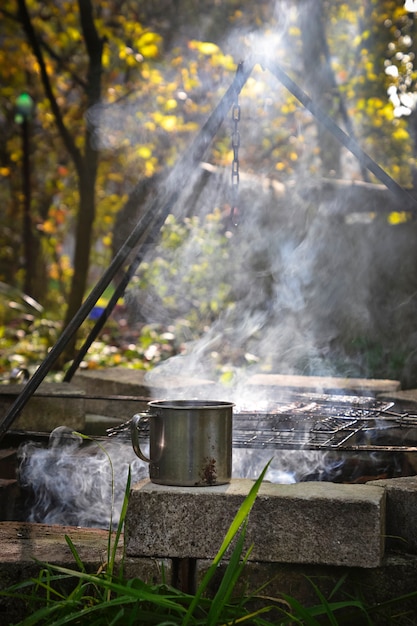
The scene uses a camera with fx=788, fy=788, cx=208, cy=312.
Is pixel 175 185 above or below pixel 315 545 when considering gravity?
above

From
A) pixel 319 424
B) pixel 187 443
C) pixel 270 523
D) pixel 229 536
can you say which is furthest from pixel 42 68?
pixel 229 536

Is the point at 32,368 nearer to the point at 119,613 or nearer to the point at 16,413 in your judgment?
the point at 16,413

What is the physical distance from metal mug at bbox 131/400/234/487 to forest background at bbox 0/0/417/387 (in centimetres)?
404

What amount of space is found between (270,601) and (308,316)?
223 inches

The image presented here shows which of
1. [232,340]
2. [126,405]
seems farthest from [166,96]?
[126,405]

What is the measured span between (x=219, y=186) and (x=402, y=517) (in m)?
7.97

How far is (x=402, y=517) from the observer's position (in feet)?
9.25

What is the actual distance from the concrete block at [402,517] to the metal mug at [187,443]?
Answer: 623 mm

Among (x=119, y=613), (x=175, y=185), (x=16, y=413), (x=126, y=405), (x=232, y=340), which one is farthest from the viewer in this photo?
(x=232, y=340)

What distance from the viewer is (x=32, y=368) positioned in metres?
8.99

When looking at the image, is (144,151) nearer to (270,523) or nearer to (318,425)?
(318,425)

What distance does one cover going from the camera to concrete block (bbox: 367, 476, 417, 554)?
9.20ft

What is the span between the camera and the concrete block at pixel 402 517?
110 inches

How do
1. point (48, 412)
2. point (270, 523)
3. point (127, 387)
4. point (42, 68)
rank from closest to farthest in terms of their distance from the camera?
point (270, 523)
point (48, 412)
point (127, 387)
point (42, 68)
